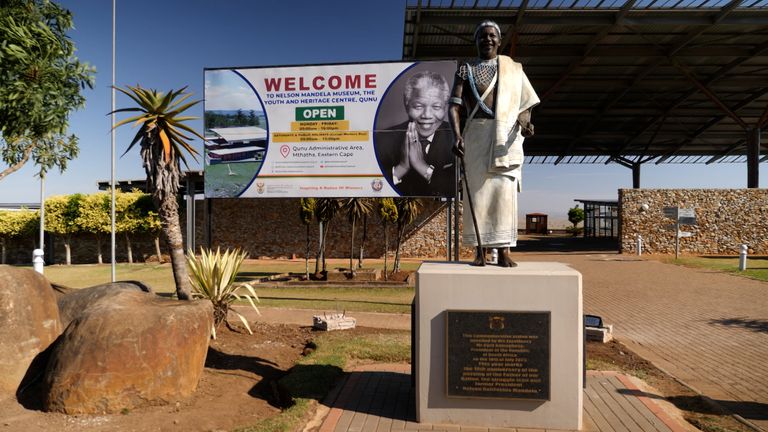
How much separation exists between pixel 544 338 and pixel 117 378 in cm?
419

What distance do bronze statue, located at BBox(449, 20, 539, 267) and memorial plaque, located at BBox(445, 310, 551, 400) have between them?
761 mm

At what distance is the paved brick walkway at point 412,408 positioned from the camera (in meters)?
4.35

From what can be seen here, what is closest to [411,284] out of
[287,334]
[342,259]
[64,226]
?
[287,334]

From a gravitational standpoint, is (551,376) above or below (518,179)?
below

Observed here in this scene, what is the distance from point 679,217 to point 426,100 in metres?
19.0

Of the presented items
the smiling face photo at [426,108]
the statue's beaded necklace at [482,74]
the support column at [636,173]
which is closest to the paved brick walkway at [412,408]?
the statue's beaded necklace at [482,74]

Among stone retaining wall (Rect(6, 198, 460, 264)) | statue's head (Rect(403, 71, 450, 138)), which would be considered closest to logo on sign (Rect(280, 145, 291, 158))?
statue's head (Rect(403, 71, 450, 138))

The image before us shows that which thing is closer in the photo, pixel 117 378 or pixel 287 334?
pixel 117 378

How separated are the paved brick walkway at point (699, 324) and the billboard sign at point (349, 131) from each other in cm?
566

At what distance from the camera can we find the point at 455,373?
4438 mm

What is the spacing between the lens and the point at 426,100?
42.1 feet

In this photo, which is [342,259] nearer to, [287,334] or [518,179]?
[287,334]

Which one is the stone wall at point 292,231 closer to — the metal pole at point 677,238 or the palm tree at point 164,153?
the metal pole at point 677,238

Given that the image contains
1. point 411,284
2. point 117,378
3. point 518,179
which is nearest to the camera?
point 117,378
